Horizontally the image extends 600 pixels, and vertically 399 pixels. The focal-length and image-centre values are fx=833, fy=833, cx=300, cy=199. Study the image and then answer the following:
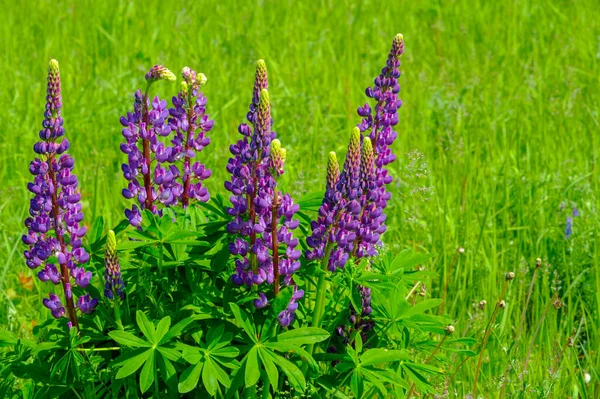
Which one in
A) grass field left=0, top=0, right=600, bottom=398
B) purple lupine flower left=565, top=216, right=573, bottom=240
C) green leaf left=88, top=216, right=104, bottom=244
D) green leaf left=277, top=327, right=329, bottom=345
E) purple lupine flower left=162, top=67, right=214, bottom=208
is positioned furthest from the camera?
purple lupine flower left=565, top=216, right=573, bottom=240

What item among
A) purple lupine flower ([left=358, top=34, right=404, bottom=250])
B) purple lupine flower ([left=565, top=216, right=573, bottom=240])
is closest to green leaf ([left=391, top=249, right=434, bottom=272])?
purple lupine flower ([left=358, top=34, right=404, bottom=250])

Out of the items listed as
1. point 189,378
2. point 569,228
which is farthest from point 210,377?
point 569,228

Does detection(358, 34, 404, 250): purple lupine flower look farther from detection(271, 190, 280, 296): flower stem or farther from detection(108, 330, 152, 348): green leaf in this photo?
detection(108, 330, 152, 348): green leaf

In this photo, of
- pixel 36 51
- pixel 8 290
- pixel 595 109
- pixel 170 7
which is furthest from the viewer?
pixel 170 7

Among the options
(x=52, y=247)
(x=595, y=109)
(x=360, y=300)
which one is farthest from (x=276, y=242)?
(x=595, y=109)

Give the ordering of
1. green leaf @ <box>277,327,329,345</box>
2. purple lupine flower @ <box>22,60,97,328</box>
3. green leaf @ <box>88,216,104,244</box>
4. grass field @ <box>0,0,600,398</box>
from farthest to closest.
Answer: grass field @ <box>0,0,600,398</box>, green leaf @ <box>88,216,104,244</box>, purple lupine flower @ <box>22,60,97,328</box>, green leaf @ <box>277,327,329,345</box>

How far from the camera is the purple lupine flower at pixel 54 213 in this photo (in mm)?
2164

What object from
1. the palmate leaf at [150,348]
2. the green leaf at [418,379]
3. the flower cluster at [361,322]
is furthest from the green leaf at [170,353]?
the green leaf at [418,379]

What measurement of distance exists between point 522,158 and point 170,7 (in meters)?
3.58

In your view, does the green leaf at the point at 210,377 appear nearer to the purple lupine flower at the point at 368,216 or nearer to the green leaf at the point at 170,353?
the green leaf at the point at 170,353

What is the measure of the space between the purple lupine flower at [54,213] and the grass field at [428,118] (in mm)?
623

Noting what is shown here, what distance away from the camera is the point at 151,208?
230 centimetres

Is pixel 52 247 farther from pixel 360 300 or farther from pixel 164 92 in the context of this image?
pixel 164 92

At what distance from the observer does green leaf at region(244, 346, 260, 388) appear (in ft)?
6.38
